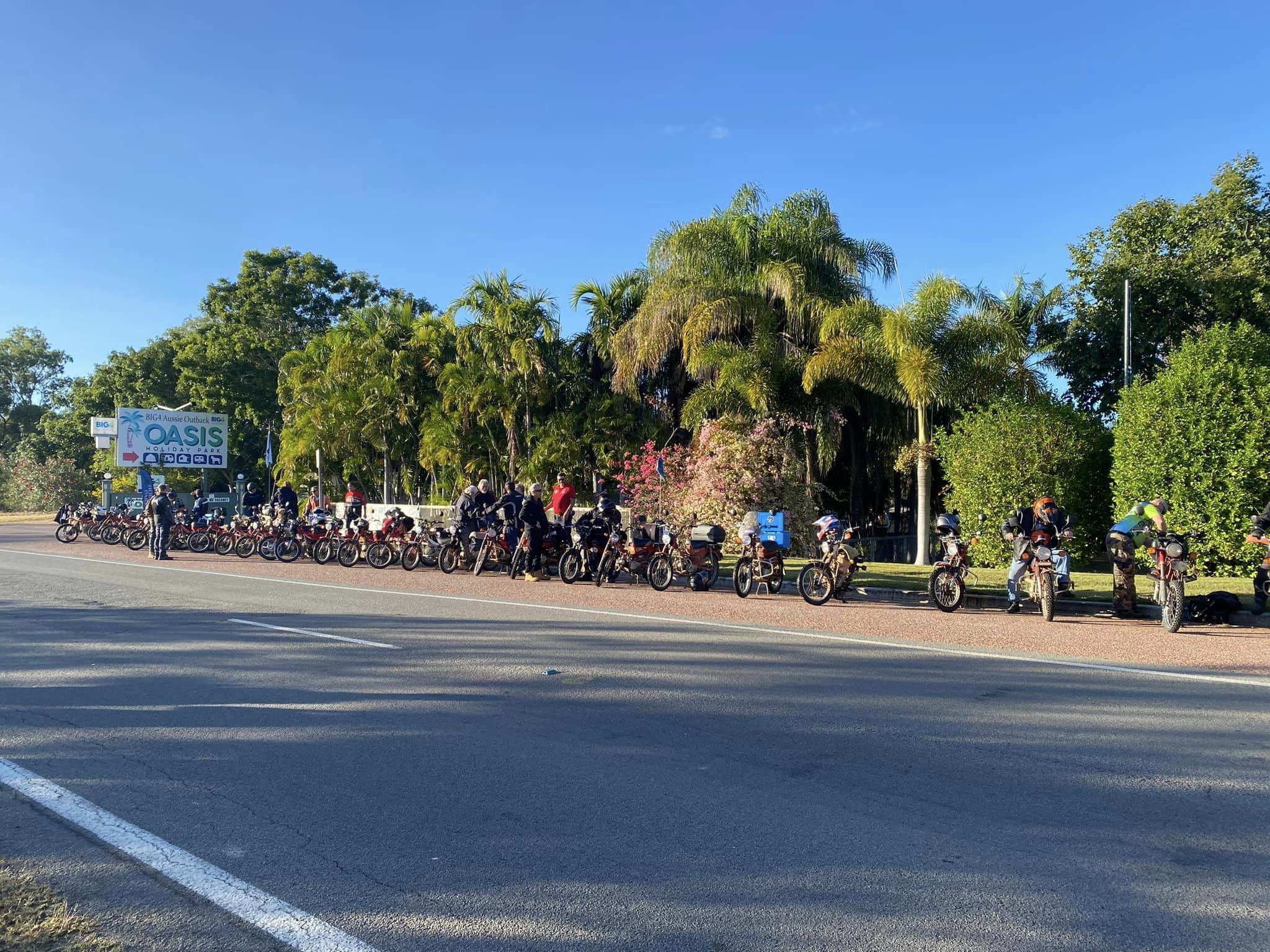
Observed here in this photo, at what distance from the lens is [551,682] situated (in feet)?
27.1

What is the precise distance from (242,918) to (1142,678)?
7.82 m

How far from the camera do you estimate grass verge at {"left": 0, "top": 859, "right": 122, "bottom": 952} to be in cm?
360

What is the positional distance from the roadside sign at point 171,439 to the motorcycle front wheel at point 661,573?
101 feet

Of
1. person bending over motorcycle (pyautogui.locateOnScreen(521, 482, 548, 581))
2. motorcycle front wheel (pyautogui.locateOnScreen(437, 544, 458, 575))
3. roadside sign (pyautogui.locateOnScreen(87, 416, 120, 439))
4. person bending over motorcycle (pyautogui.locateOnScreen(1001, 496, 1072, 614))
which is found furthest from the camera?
roadside sign (pyautogui.locateOnScreen(87, 416, 120, 439))

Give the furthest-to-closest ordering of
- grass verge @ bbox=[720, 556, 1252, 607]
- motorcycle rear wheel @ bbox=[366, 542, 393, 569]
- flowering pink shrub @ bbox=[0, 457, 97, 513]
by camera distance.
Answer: flowering pink shrub @ bbox=[0, 457, 97, 513] < motorcycle rear wheel @ bbox=[366, 542, 393, 569] < grass verge @ bbox=[720, 556, 1252, 607]

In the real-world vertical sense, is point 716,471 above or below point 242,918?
above

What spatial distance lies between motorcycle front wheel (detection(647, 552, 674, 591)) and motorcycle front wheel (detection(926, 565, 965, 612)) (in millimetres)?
4631

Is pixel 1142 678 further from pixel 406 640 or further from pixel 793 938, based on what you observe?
pixel 406 640

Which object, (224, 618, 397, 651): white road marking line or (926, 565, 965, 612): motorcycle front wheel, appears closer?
(224, 618, 397, 651): white road marking line

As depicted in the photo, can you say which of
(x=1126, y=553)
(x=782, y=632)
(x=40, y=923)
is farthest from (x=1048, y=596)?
(x=40, y=923)

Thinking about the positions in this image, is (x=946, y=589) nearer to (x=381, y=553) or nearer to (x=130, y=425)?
(x=381, y=553)

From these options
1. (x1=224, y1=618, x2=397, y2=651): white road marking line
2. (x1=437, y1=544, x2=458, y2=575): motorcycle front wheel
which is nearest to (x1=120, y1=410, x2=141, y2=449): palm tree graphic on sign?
(x1=437, y1=544, x2=458, y2=575): motorcycle front wheel

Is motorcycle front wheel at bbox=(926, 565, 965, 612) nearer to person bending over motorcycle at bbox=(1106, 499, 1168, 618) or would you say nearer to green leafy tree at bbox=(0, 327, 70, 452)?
person bending over motorcycle at bbox=(1106, 499, 1168, 618)

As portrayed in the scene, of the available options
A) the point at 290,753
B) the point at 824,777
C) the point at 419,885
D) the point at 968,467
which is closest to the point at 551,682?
the point at 290,753
